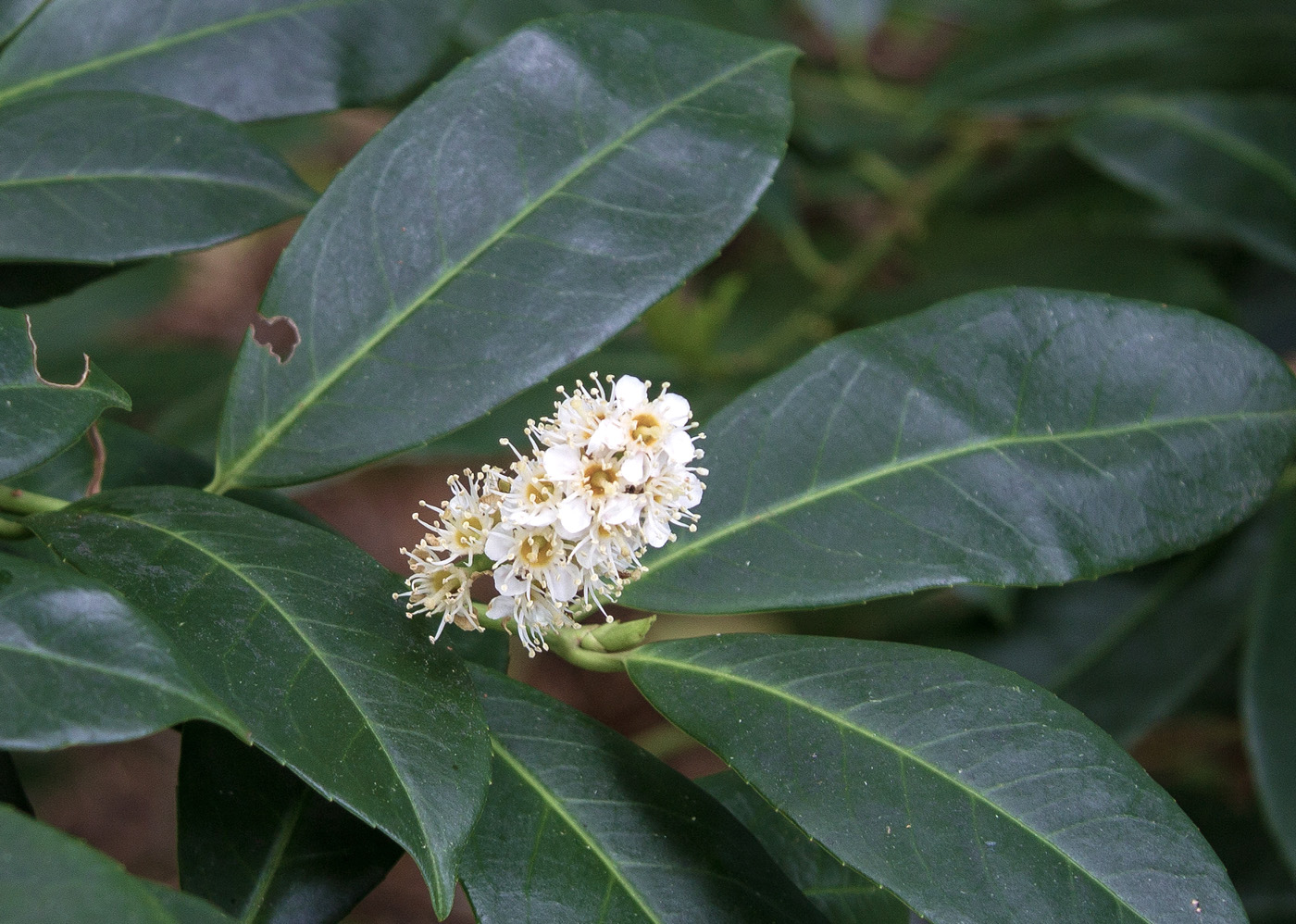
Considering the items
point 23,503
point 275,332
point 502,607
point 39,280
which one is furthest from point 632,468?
point 39,280

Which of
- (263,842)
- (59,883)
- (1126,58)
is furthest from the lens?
(1126,58)

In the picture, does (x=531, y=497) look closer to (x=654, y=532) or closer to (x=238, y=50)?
(x=654, y=532)

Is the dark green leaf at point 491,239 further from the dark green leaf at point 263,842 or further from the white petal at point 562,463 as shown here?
the dark green leaf at point 263,842

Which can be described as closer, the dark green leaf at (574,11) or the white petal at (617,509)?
the white petal at (617,509)

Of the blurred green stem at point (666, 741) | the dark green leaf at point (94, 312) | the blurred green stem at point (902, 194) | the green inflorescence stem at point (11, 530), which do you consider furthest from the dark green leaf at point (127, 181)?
the blurred green stem at point (666, 741)

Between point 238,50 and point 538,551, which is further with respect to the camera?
point 238,50

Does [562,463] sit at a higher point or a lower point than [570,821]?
higher

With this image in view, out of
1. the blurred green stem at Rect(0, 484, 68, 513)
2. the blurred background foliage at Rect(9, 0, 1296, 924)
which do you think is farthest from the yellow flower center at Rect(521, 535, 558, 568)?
the blurred background foliage at Rect(9, 0, 1296, 924)
